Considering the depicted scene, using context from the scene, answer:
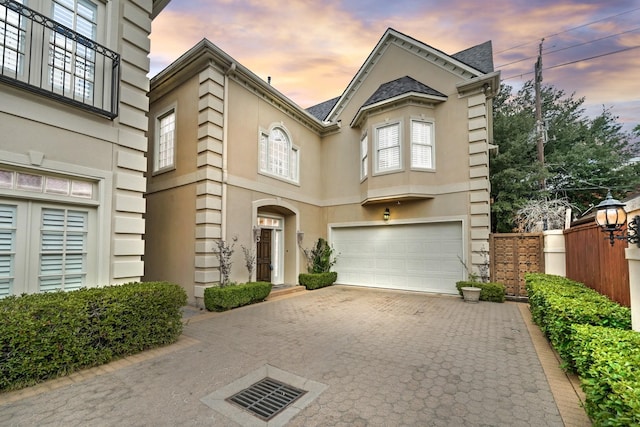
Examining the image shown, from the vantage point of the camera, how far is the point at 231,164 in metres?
8.34

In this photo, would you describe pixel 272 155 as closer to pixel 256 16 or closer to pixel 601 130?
pixel 256 16

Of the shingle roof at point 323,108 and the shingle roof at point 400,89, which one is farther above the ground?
the shingle roof at point 323,108

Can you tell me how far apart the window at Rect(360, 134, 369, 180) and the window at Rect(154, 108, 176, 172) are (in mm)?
6572

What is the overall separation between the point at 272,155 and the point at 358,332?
6.71 metres

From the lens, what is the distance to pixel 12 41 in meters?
4.20

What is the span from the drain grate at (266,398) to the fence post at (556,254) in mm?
→ 8001

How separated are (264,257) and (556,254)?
340 inches

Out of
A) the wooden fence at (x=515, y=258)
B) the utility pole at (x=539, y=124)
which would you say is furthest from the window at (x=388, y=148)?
the utility pole at (x=539, y=124)

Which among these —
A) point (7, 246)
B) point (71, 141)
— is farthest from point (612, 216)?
point (7, 246)

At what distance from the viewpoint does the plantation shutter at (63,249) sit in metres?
4.41

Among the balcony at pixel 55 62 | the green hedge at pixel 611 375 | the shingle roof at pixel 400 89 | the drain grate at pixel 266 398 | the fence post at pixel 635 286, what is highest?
the shingle roof at pixel 400 89

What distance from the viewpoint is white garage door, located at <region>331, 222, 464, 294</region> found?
970 centimetres

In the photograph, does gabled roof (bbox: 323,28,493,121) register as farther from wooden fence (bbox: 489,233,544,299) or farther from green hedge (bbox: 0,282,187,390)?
green hedge (bbox: 0,282,187,390)

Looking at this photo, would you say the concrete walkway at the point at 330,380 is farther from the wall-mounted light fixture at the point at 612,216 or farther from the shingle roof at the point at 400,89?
the shingle roof at the point at 400,89
